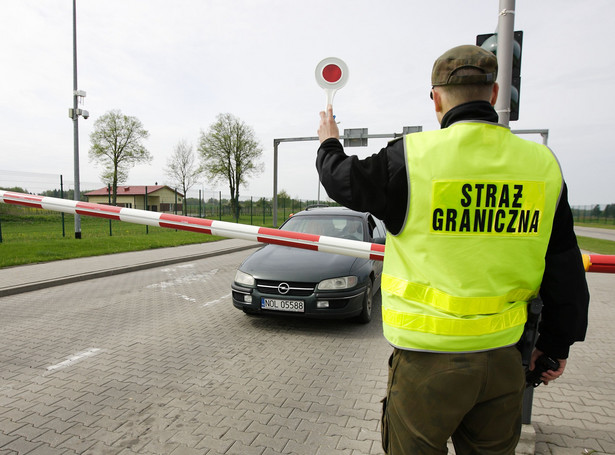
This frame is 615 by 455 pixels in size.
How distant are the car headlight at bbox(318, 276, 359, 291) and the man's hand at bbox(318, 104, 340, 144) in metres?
3.57

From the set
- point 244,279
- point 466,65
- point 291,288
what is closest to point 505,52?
point 466,65

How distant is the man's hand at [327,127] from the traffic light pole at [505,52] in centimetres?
186

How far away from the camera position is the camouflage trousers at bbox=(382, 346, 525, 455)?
1.34 m

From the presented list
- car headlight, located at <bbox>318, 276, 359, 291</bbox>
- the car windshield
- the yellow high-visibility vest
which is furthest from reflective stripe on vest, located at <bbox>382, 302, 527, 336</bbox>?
the car windshield

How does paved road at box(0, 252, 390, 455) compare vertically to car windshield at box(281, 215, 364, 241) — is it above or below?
below

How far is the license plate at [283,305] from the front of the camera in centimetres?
507

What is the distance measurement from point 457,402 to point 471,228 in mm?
582

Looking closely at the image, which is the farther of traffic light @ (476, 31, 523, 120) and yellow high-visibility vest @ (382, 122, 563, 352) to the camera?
traffic light @ (476, 31, 523, 120)

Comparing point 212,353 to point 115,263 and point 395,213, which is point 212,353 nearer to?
point 395,213

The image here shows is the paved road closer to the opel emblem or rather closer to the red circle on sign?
the opel emblem

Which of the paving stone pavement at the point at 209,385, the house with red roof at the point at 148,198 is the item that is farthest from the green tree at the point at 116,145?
the paving stone pavement at the point at 209,385

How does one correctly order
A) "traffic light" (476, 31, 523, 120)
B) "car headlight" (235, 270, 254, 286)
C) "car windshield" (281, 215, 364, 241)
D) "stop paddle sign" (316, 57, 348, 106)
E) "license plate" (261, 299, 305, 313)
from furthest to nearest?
1. "car windshield" (281, 215, 364, 241)
2. "car headlight" (235, 270, 254, 286)
3. "license plate" (261, 299, 305, 313)
4. "traffic light" (476, 31, 523, 120)
5. "stop paddle sign" (316, 57, 348, 106)

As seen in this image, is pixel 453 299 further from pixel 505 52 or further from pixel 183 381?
pixel 183 381

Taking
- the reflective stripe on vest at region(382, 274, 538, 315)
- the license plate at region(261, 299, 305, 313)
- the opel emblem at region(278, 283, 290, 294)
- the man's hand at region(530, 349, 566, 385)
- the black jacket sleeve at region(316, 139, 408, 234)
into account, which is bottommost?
the license plate at region(261, 299, 305, 313)
